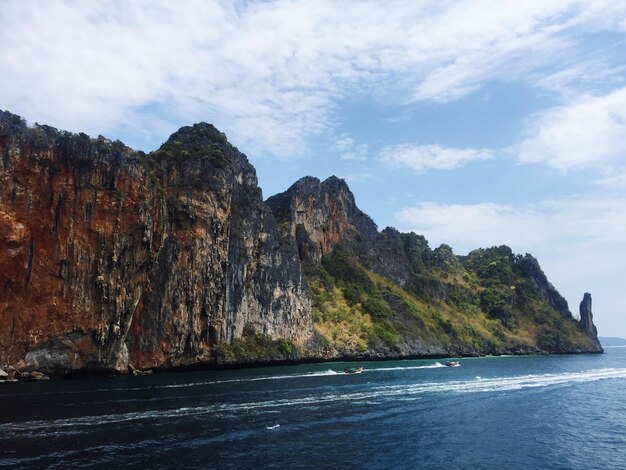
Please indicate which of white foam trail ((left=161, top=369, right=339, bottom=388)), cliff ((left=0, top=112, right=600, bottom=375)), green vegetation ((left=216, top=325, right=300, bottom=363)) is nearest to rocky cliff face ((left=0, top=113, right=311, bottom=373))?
cliff ((left=0, top=112, right=600, bottom=375))

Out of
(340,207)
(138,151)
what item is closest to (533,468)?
(138,151)

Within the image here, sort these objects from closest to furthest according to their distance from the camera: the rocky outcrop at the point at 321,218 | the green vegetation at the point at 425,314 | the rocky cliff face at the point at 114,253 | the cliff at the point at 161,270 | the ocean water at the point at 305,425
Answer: the ocean water at the point at 305,425 < the rocky cliff face at the point at 114,253 < the cliff at the point at 161,270 < the green vegetation at the point at 425,314 < the rocky outcrop at the point at 321,218

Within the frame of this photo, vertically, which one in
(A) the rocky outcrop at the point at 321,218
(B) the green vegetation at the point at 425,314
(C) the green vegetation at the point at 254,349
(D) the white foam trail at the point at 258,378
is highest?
(A) the rocky outcrop at the point at 321,218

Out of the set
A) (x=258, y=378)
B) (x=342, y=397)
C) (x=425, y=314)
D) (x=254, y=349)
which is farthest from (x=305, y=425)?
(x=425, y=314)

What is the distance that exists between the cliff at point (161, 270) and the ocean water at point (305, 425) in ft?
33.9

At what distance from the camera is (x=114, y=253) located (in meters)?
73.8

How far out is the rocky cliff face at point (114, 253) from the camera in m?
67.2

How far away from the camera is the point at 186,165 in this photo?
9262 cm

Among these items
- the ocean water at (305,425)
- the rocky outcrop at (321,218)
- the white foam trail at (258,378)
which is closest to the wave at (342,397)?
the ocean water at (305,425)

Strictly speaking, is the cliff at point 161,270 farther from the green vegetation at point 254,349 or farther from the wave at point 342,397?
the wave at point 342,397

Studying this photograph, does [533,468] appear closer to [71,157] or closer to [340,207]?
[71,157]

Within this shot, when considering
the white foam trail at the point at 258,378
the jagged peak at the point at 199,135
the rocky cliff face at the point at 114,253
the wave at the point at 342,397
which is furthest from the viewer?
the jagged peak at the point at 199,135

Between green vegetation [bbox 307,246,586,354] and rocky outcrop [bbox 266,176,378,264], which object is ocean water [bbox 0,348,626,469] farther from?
rocky outcrop [bbox 266,176,378,264]

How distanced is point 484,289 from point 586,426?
15973 centimetres
